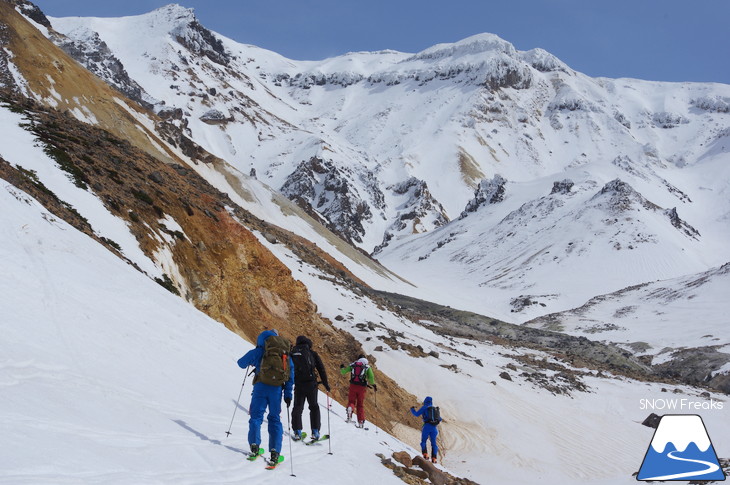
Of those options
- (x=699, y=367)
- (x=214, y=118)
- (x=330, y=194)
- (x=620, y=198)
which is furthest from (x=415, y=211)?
(x=699, y=367)

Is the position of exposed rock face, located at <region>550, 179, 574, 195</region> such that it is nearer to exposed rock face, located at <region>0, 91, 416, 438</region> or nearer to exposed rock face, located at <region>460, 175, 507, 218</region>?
exposed rock face, located at <region>460, 175, 507, 218</region>

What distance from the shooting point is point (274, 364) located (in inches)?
333

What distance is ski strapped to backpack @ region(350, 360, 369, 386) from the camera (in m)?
13.3

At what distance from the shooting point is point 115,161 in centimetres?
2597

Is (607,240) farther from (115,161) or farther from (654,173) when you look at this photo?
(115,161)

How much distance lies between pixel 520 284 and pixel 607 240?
24172 mm

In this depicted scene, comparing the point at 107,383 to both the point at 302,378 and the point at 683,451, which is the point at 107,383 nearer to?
the point at 302,378

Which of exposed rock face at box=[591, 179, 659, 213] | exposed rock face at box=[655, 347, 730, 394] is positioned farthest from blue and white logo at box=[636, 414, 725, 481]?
exposed rock face at box=[591, 179, 659, 213]

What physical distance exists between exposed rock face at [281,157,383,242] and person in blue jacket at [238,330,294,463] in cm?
15800

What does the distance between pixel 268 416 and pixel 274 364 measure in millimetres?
757

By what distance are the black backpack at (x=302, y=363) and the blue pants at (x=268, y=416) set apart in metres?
1.40

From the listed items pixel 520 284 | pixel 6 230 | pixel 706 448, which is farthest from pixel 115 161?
pixel 520 284

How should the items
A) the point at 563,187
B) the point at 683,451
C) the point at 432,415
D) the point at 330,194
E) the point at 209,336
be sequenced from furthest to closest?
the point at 330,194 → the point at 563,187 → the point at 209,336 → the point at 432,415 → the point at 683,451

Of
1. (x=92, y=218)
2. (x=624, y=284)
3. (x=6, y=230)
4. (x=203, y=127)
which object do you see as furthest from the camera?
(x=203, y=127)
